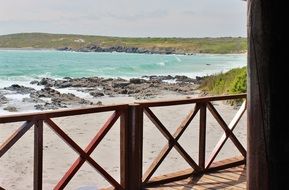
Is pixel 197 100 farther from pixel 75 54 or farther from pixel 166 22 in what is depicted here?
pixel 75 54

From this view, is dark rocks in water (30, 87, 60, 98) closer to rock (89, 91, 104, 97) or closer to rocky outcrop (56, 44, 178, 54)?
rock (89, 91, 104, 97)

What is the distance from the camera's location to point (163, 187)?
4426 mm

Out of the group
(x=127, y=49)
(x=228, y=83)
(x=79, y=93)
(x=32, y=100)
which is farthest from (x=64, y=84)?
(x=127, y=49)

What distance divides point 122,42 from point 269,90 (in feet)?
273

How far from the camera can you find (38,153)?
11.6 ft

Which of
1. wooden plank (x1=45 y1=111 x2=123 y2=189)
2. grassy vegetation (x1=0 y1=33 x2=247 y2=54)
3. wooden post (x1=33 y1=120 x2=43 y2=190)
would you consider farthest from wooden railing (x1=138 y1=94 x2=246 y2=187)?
grassy vegetation (x1=0 y1=33 x2=247 y2=54)

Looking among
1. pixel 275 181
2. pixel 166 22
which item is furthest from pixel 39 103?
pixel 166 22

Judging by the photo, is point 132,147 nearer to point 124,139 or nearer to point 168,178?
point 124,139

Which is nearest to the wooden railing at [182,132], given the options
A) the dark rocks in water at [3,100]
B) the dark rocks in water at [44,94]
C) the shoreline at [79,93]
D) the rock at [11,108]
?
the shoreline at [79,93]

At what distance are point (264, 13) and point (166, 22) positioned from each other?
5805 cm

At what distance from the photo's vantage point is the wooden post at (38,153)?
3488mm

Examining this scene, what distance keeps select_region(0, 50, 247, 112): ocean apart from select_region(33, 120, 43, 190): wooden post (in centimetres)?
164

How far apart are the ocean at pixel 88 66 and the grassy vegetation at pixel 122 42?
63.3 inches

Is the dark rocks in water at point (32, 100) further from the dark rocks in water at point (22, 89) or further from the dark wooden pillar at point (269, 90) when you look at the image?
the dark wooden pillar at point (269, 90)
